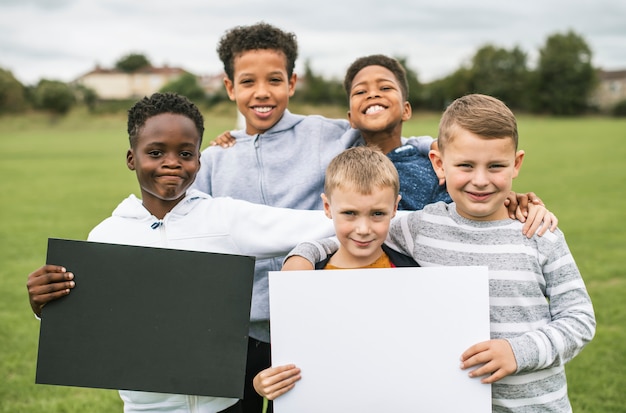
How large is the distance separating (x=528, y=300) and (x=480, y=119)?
2.16ft

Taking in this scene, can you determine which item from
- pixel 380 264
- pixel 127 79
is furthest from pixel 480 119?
pixel 127 79

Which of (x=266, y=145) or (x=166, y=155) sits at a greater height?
(x=266, y=145)

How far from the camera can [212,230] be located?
8.18ft

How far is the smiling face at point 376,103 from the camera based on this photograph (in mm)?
3043

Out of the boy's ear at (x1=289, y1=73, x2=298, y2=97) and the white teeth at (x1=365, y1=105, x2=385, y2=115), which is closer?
the white teeth at (x1=365, y1=105, x2=385, y2=115)

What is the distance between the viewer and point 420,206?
9.30ft

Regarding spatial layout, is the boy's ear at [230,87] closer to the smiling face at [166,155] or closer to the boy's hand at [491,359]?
the smiling face at [166,155]

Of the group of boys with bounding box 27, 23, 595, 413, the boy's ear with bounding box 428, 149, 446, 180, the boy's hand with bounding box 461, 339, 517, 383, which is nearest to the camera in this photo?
the boy's hand with bounding box 461, 339, 517, 383

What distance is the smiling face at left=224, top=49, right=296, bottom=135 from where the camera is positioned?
10.2ft

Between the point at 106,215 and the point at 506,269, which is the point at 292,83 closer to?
the point at 506,269

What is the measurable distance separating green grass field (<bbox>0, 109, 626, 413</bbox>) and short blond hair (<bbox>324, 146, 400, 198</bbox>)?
1130mm

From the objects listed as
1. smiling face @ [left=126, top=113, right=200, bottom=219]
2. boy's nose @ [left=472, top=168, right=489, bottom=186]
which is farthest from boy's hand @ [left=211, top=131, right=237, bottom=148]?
boy's nose @ [left=472, top=168, right=489, bottom=186]

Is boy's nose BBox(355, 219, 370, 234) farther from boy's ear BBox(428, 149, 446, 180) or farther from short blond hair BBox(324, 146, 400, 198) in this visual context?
boy's ear BBox(428, 149, 446, 180)

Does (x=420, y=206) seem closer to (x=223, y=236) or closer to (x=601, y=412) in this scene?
(x=223, y=236)
